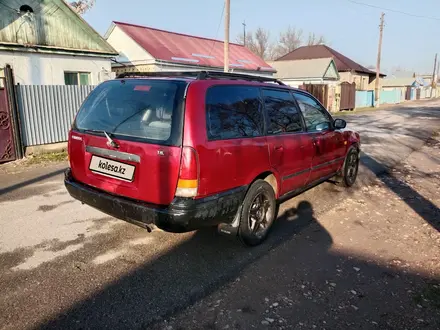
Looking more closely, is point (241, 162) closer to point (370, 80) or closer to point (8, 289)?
point (8, 289)

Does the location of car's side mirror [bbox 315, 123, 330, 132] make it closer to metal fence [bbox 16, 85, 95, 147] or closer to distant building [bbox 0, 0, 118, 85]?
metal fence [bbox 16, 85, 95, 147]

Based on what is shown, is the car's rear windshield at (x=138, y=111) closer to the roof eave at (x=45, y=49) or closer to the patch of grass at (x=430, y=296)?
the patch of grass at (x=430, y=296)

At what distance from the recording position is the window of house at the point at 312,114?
4.67 meters

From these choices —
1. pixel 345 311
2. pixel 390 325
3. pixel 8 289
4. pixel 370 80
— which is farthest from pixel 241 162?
pixel 370 80

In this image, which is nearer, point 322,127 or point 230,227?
point 230,227

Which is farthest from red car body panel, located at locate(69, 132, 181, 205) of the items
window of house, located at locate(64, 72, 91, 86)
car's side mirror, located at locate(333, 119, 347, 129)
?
window of house, located at locate(64, 72, 91, 86)

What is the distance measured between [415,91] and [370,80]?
18.3m

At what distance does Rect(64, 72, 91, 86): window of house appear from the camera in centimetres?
1265

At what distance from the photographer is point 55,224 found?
4.36 m

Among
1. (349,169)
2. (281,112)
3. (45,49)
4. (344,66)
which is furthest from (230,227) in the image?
(344,66)

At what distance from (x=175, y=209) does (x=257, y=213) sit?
122 cm

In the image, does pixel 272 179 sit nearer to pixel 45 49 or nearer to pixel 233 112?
pixel 233 112

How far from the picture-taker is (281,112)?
417 centimetres

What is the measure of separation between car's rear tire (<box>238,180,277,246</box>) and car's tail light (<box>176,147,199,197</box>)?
2.54 feet
